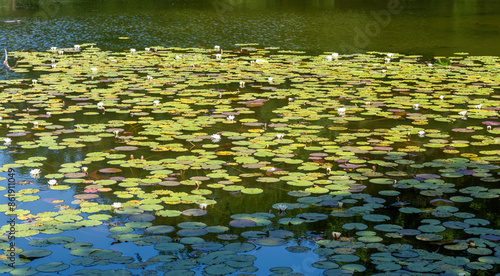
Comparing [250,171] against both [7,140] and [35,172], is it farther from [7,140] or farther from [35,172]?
[7,140]

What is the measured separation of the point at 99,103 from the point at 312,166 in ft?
9.18

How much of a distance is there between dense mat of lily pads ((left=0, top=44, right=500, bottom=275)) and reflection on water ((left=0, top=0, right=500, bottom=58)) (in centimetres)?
387

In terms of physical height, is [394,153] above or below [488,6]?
below

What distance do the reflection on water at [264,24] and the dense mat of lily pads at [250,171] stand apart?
3866 millimetres

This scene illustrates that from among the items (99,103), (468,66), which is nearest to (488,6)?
(468,66)

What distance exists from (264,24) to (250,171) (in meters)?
11.1

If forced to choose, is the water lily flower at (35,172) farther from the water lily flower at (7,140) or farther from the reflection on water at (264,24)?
the reflection on water at (264,24)

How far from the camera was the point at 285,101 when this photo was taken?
23.6ft

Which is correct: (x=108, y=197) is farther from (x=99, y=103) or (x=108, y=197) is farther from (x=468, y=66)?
(x=468, y=66)

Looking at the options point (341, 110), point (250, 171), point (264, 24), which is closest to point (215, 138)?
point (250, 171)

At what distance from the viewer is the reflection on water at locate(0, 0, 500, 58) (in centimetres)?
1231

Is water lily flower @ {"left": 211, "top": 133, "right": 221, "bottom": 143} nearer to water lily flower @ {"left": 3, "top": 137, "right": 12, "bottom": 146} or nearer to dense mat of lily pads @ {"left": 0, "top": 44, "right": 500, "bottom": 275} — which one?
dense mat of lily pads @ {"left": 0, "top": 44, "right": 500, "bottom": 275}

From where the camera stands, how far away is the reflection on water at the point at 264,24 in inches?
485

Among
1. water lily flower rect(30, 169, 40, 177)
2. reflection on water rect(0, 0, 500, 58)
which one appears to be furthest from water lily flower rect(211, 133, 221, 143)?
reflection on water rect(0, 0, 500, 58)
